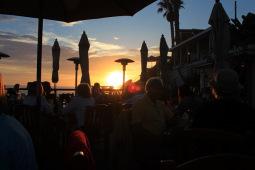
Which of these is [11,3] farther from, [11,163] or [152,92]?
[11,163]

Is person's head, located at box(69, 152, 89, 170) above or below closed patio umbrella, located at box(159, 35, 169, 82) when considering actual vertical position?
below

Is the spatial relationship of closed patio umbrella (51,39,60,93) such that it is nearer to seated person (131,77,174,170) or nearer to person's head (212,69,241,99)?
seated person (131,77,174,170)

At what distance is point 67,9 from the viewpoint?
6.86m

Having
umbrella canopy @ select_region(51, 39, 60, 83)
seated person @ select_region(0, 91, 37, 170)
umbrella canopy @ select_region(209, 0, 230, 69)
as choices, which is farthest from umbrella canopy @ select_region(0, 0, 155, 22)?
umbrella canopy @ select_region(51, 39, 60, 83)

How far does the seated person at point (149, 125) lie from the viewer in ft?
18.2

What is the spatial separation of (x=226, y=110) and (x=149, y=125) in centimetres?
242

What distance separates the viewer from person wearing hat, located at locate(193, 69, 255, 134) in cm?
335

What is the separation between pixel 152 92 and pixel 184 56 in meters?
40.0

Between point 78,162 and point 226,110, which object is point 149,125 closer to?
point 226,110

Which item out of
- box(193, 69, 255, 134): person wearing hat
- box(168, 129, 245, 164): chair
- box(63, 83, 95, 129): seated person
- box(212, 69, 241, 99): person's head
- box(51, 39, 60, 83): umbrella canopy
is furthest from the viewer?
box(51, 39, 60, 83): umbrella canopy

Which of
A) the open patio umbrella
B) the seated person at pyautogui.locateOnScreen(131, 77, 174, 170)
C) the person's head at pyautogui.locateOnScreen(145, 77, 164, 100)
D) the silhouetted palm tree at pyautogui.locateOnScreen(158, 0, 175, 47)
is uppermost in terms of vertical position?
the silhouetted palm tree at pyautogui.locateOnScreen(158, 0, 175, 47)

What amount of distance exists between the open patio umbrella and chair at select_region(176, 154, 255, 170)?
14.9 feet

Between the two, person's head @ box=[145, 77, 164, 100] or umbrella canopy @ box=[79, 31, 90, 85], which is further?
umbrella canopy @ box=[79, 31, 90, 85]

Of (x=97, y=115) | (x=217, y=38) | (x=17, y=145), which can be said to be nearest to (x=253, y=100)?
(x=217, y=38)
